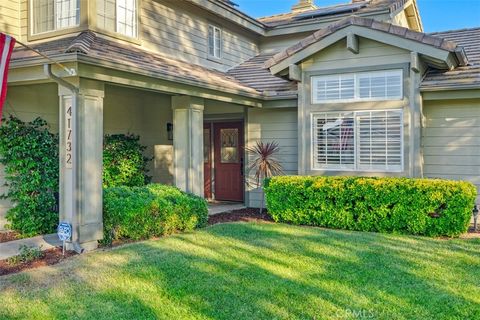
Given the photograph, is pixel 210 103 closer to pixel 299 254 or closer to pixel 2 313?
pixel 299 254

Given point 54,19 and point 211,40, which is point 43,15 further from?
point 211,40

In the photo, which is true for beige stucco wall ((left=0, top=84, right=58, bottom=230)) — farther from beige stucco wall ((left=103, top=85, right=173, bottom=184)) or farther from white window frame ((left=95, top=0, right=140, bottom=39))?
white window frame ((left=95, top=0, right=140, bottom=39))

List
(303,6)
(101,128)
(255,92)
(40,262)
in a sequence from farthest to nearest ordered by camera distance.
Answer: (303,6), (255,92), (101,128), (40,262)

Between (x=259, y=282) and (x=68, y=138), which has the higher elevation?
(x=68, y=138)

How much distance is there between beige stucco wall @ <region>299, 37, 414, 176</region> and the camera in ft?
26.8

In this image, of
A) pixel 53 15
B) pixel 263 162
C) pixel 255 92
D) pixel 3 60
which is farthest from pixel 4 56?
pixel 263 162

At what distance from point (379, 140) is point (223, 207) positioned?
13.6 feet

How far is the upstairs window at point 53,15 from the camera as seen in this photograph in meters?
7.86

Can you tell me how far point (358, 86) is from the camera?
8.65 metres

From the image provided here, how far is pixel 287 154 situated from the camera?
32.8 ft

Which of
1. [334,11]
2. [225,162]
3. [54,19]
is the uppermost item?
[334,11]

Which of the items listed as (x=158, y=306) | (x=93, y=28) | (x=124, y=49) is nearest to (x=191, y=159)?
(x=124, y=49)

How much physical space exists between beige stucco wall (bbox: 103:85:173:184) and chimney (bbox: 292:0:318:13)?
6.38 metres

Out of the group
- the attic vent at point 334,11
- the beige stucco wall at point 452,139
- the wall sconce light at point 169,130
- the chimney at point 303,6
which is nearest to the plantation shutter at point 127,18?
the wall sconce light at point 169,130
